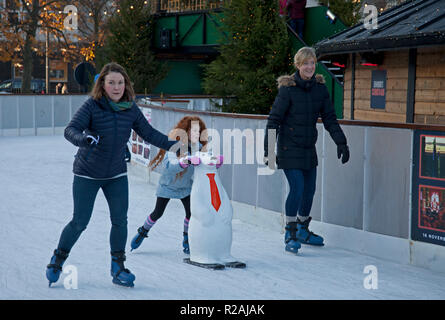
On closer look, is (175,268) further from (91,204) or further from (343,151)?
(343,151)

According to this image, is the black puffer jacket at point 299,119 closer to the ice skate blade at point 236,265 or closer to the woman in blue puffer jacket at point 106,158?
the ice skate blade at point 236,265

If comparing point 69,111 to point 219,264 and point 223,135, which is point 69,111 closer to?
point 223,135

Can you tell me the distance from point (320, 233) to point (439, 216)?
5.57 feet

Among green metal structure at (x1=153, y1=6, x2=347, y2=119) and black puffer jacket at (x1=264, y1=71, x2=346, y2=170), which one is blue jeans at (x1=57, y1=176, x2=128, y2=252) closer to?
black puffer jacket at (x1=264, y1=71, x2=346, y2=170)

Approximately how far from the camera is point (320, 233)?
8.16m

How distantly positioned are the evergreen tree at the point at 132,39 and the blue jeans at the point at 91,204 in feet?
70.6

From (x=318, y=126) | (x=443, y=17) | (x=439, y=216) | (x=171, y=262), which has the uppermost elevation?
(x=443, y=17)

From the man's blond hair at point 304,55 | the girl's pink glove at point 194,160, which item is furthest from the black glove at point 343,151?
the girl's pink glove at point 194,160

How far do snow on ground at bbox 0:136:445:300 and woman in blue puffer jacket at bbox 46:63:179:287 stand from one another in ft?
0.97

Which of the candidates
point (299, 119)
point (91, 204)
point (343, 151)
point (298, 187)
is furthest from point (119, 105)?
point (343, 151)

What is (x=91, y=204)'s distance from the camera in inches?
229

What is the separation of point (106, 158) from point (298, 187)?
2.44 meters
